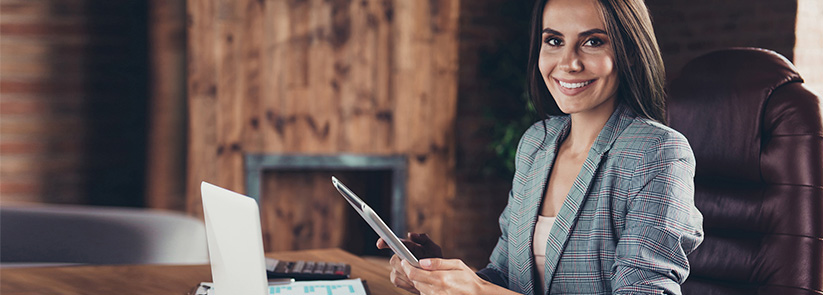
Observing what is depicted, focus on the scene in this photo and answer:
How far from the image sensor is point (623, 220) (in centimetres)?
120

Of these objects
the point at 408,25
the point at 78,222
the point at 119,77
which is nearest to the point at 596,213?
the point at 78,222

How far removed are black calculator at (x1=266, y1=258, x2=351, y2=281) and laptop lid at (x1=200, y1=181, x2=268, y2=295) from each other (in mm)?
354

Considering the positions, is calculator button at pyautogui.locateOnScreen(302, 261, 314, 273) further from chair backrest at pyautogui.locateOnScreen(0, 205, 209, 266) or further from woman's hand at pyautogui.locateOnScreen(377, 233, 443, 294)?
chair backrest at pyautogui.locateOnScreen(0, 205, 209, 266)

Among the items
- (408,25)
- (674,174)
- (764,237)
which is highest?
(408,25)

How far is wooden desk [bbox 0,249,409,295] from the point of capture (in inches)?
55.2

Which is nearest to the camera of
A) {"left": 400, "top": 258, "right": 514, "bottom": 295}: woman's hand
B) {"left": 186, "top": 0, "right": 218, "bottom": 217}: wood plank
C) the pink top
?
{"left": 400, "top": 258, "right": 514, "bottom": 295}: woman's hand

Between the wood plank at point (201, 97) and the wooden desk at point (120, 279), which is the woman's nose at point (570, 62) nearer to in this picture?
the wooden desk at point (120, 279)

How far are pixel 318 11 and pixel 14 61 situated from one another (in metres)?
1.47

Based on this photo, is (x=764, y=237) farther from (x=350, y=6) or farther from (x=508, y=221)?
(x=350, y=6)

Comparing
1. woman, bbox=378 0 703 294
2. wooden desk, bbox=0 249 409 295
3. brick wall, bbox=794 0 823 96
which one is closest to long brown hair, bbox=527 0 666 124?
woman, bbox=378 0 703 294

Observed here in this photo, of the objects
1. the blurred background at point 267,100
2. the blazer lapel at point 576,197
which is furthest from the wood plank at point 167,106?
the blazer lapel at point 576,197

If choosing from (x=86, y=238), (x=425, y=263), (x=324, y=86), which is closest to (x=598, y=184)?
(x=425, y=263)

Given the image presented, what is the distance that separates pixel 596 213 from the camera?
1217mm

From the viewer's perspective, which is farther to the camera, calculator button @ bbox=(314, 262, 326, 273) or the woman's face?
calculator button @ bbox=(314, 262, 326, 273)
